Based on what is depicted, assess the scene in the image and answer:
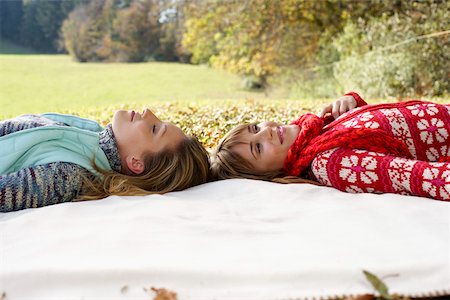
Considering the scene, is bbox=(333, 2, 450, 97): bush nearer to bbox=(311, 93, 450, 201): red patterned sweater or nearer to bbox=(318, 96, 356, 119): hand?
bbox=(318, 96, 356, 119): hand

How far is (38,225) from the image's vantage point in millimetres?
2430

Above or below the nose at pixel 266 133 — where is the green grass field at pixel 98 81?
below

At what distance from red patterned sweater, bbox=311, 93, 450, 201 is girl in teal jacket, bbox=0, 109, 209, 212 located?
77 cm

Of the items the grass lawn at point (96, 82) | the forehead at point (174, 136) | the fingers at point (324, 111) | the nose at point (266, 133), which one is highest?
the fingers at point (324, 111)

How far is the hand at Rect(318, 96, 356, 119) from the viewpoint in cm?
355

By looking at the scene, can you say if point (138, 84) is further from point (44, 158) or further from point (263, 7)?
point (44, 158)

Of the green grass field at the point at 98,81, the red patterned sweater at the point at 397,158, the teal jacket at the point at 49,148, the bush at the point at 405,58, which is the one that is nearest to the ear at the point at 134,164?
the teal jacket at the point at 49,148

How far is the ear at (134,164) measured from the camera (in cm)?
303

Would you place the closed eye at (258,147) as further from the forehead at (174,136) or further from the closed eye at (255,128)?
the forehead at (174,136)

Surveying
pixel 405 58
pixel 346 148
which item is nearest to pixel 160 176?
pixel 346 148

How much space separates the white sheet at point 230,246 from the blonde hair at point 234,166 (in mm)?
336

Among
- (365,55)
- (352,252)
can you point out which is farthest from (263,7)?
(352,252)

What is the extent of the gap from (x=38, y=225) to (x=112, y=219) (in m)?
0.33

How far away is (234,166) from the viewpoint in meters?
3.17
